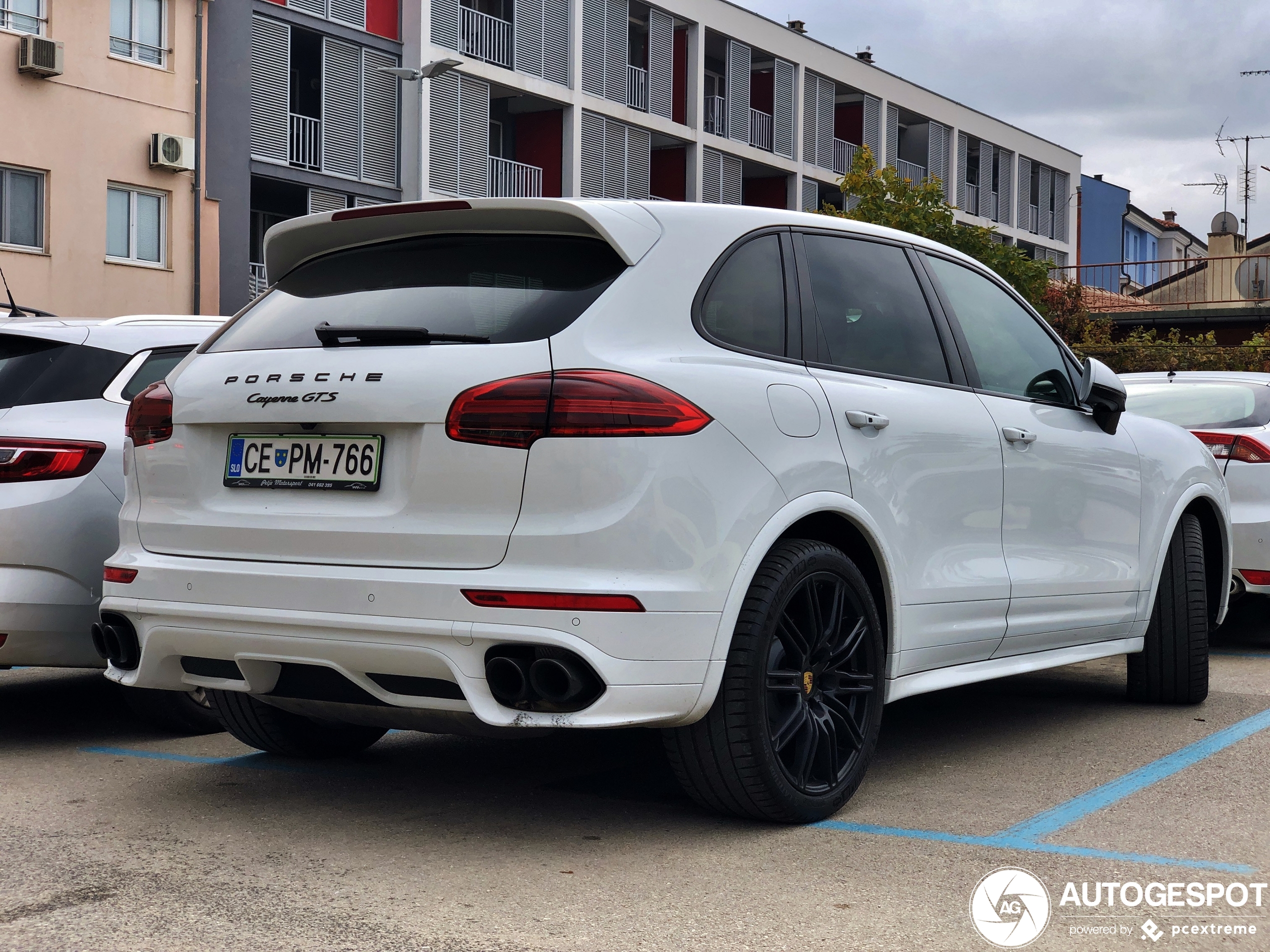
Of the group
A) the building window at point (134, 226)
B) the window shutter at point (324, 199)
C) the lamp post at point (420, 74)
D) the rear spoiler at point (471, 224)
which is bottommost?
the rear spoiler at point (471, 224)

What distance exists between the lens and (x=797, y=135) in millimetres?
41094

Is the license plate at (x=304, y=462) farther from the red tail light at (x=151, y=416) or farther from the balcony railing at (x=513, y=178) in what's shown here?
the balcony railing at (x=513, y=178)

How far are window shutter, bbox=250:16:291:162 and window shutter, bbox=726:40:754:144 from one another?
1393 cm

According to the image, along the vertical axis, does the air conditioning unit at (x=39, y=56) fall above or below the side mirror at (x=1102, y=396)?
above

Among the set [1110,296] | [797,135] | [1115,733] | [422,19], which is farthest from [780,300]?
[797,135]

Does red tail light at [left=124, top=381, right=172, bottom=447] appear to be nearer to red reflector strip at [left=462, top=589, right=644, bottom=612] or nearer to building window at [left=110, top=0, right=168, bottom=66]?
red reflector strip at [left=462, top=589, right=644, bottom=612]

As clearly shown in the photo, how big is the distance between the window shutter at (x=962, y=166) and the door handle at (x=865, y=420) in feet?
151

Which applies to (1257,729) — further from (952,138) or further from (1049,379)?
(952,138)

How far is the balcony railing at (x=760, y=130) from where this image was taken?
39.9 metres

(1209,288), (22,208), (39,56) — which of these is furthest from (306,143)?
A: (1209,288)

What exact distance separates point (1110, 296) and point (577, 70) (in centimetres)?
1384

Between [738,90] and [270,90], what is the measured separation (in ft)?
48.8

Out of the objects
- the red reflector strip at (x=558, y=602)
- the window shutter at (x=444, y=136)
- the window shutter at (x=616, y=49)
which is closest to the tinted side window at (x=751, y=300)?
the red reflector strip at (x=558, y=602)

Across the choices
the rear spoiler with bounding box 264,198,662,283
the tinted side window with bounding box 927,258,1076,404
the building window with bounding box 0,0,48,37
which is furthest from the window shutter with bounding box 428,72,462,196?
the rear spoiler with bounding box 264,198,662,283
